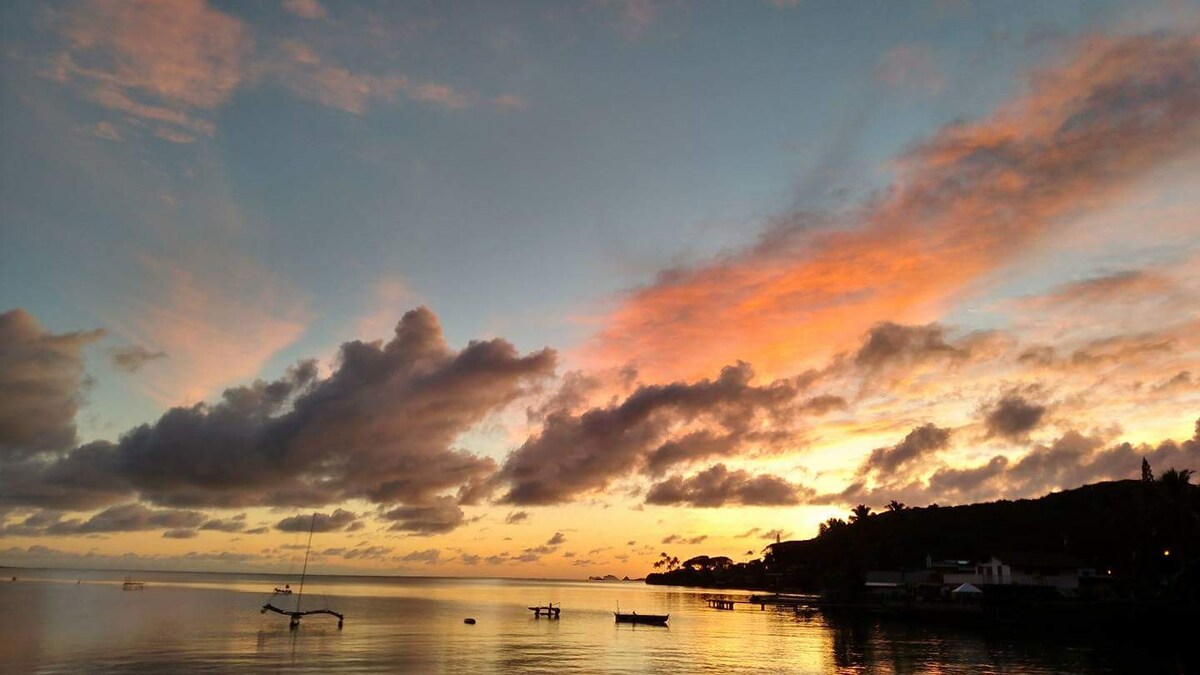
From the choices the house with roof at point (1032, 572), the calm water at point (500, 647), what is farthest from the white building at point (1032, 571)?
the calm water at point (500, 647)

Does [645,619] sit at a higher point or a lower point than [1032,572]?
lower

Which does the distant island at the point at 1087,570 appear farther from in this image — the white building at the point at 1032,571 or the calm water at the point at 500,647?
the calm water at the point at 500,647

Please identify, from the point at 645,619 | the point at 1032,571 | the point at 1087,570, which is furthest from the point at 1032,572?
the point at 645,619

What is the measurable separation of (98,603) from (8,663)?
345ft

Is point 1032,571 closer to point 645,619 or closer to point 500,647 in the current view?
point 645,619

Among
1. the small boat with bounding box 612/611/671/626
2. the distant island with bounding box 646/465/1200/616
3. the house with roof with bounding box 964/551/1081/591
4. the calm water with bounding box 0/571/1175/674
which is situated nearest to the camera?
the calm water with bounding box 0/571/1175/674

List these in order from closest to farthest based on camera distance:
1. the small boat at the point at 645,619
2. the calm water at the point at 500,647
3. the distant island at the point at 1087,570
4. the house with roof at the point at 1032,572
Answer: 1. the calm water at the point at 500,647
2. the distant island at the point at 1087,570
3. the small boat at the point at 645,619
4. the house with roof at the point at 1032,572

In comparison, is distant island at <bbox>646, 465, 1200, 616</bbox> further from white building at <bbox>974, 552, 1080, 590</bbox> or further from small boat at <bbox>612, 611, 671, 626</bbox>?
small boat at <bbox>612, 611, 671, 626</bbox>

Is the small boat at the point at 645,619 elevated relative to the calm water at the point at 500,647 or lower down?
lower down

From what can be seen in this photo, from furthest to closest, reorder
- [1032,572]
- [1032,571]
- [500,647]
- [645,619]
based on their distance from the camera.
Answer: [1032,571] → [1032,572] → [645,619] → [500,647]

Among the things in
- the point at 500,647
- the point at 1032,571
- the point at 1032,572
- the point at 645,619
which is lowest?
the point at 645,619

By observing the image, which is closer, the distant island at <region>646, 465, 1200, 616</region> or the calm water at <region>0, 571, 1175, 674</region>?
the calm water at <region>0, 571, 1175, 674</region>

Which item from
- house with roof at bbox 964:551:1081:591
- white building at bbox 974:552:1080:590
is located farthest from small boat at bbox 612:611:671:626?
white building at bbox 974:552:1080:590

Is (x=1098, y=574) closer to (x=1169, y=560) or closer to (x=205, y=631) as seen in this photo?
(x=1169, y=560)
